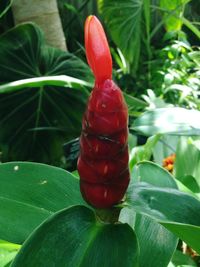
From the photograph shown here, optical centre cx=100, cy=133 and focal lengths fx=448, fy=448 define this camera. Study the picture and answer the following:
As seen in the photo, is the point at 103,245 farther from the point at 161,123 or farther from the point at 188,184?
the point at 188,184

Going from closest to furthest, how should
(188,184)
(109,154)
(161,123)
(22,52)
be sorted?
1. (109,154)
2. (161,123)
3. (188,184)
4. (22,52)

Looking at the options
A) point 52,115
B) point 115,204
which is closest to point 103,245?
point 115,204

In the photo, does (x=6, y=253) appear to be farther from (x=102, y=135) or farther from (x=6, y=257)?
(x=102, y=135)

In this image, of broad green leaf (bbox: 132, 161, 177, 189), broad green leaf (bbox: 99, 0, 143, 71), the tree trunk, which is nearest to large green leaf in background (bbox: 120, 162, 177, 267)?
broad green leaf (bbox: 132, 161, 177, 189)

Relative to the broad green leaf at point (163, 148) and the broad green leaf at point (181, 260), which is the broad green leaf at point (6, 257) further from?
the broad green leaf at point (163, 148)

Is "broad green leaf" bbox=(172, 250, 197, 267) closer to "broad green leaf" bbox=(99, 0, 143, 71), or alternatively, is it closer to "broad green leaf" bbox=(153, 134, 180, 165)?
"broad green leaf" bbox=(153, 134, 180, 165)

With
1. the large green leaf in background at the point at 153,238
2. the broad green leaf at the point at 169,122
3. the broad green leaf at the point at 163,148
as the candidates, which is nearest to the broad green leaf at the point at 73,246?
the large green leaf in background at the point at 153,238
